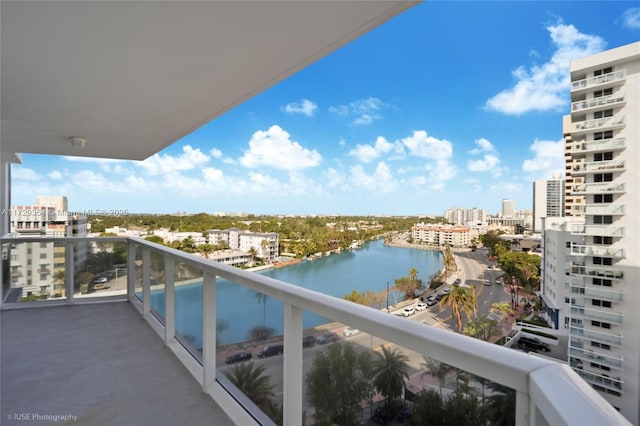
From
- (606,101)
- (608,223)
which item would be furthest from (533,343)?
(606,101)

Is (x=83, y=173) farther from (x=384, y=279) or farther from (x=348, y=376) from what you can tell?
(x=348, y=376)

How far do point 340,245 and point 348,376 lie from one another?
70.0 ft

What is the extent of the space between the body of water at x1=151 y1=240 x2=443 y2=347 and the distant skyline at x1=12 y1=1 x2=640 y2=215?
605 cm

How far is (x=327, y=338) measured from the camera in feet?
3.96

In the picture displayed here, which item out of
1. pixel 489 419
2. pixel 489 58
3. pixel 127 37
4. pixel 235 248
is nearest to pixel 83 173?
pixel 235 248

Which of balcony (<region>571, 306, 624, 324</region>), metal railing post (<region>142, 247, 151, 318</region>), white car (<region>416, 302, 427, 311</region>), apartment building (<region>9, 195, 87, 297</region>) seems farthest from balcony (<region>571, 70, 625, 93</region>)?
apartment building (<region>9, 195, 87, 297</region>)

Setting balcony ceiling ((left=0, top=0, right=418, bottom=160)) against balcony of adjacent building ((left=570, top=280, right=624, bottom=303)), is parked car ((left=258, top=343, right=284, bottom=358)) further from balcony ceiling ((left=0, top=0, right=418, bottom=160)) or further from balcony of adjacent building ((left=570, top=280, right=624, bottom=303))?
balcony of adjacent building ((left=570, top=280, right=624, bottom=303))

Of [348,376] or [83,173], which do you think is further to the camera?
[83,173]

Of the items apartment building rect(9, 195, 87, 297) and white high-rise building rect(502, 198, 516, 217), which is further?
white high-rise building rect(502, 198, 516, 217)

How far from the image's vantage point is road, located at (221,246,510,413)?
96 cm

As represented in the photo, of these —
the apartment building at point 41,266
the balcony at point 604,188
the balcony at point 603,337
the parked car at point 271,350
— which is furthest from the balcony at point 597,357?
the apartment building at point 41,266

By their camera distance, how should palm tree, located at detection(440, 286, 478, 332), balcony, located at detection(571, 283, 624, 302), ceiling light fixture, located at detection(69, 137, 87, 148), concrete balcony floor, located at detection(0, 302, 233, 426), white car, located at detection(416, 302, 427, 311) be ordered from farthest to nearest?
1. white car, located at detection(416, 302, 427, 311)
2. palm tree, located at detection(440, 286, 478, 332)
3. balcony, located at detection(571, 283, 624, 302)
4. ceiling light fixture, located at detection(69, 137, 87, 148)
5. concrete balcony floor, located at detection(0, 302, 233, 426)

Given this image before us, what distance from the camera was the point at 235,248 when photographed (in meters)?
18.8

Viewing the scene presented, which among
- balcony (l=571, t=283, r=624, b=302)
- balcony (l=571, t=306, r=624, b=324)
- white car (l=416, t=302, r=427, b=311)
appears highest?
balcony (l=571, t=283, r=624, b=302)
